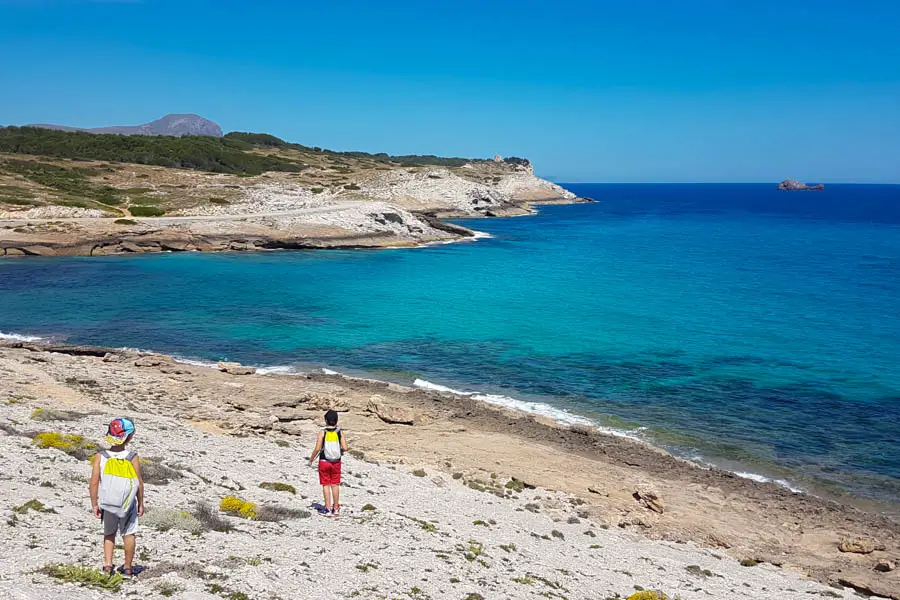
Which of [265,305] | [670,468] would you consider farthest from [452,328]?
[670,468]

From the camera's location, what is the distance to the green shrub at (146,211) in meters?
71.6

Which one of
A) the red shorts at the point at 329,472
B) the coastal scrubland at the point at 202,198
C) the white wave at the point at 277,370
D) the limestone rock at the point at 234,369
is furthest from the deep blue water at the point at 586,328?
the red shorts at the point at 329,472

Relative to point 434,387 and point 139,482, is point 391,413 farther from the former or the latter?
point 139,482

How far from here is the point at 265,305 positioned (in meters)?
41.0

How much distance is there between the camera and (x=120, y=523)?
337 inches

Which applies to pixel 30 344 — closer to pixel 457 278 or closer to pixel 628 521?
pixel 628 521

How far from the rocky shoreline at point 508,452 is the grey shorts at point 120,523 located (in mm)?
8824

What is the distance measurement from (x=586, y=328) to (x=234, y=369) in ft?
62.2

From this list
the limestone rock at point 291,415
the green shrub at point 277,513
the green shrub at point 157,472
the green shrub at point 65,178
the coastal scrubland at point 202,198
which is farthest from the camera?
the green shrub at point 65,178

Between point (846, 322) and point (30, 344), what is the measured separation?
41659mm

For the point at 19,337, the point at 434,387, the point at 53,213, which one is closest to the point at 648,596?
the point at 434,387

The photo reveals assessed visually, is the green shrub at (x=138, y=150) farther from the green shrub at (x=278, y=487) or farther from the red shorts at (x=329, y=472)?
the red shorts at (x=329, y=472)

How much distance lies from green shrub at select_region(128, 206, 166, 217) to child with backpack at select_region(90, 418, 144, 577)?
69.7 metres

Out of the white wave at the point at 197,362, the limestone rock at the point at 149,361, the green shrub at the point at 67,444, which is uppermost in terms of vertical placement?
the green shrub at the point at 67,444
